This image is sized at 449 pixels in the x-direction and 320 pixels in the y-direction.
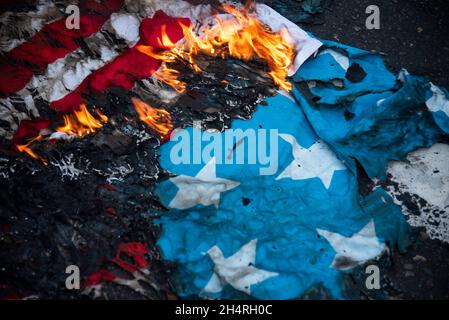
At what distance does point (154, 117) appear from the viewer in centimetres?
274

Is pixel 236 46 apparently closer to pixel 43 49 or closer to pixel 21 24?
pixel 43 49

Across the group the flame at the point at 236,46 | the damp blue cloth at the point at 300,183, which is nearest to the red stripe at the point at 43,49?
the flame at the point at 236,46

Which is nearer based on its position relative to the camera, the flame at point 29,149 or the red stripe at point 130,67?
the flame at point 29,149

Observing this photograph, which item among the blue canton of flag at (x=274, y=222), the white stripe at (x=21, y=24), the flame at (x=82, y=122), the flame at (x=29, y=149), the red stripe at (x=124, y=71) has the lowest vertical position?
the blue canton of flag at (x=274, y=222)

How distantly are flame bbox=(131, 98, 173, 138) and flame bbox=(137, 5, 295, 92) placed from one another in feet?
1.08

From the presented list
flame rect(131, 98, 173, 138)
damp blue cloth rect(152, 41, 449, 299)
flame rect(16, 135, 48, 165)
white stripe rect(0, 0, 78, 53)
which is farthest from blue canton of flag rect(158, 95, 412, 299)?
white stripe rect(0, 0, 78, 53)

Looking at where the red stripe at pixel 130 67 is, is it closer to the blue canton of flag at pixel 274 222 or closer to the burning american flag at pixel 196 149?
the burning american flag at pixel 196 149

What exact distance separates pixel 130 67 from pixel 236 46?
84cm

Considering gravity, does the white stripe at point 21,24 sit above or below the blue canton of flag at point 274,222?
above

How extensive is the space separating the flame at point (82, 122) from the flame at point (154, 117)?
25 centimetres

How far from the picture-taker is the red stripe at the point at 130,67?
2701mm

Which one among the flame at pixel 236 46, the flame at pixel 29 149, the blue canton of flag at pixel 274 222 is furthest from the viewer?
the flame at pixel 236 46

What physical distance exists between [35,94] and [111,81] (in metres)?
0.55

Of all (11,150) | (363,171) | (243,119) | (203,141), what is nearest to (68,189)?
(11,150)
